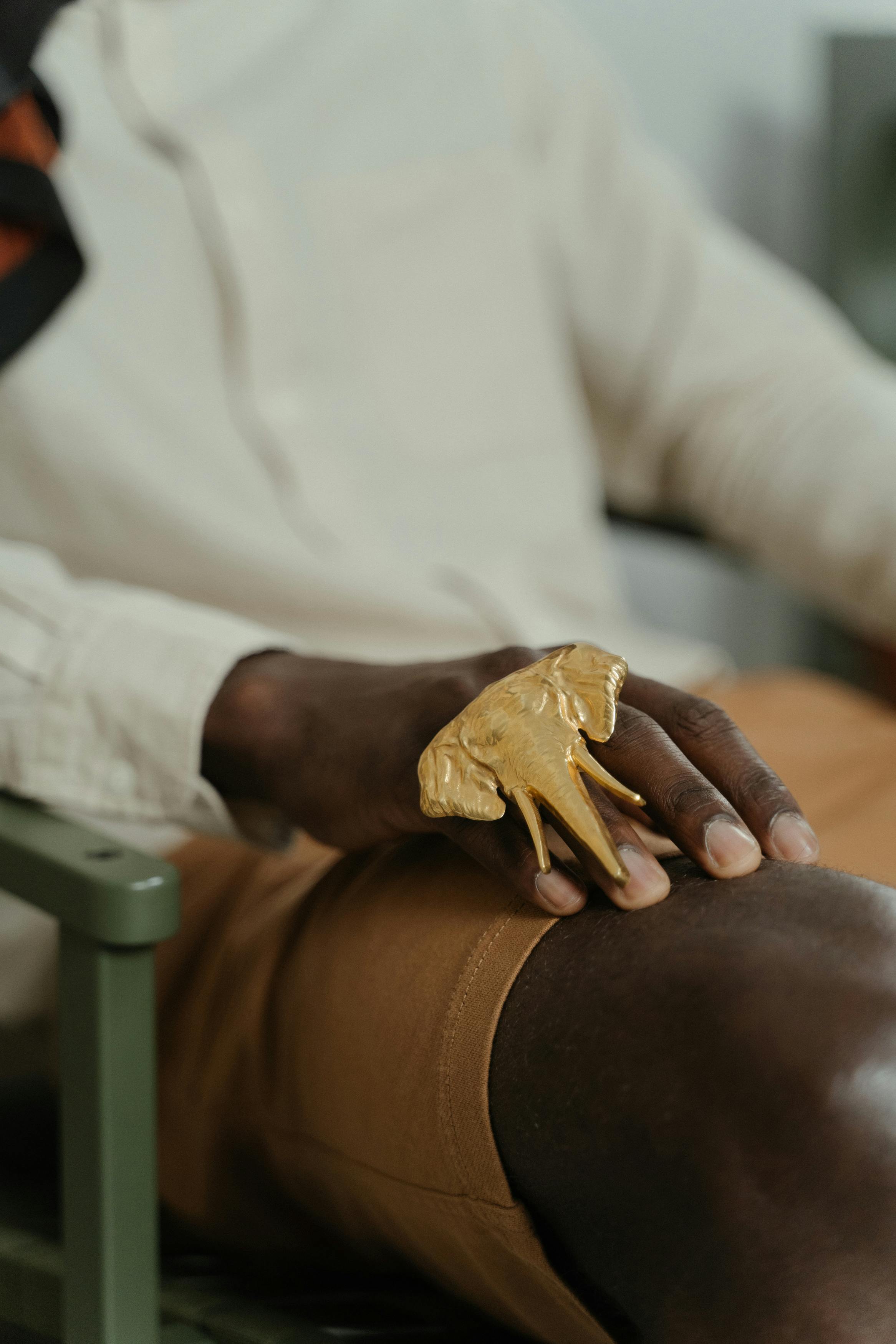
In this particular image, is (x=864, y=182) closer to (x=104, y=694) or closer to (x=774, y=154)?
(x=774, y=154)

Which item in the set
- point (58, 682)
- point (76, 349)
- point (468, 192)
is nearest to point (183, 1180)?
point (58, 682)

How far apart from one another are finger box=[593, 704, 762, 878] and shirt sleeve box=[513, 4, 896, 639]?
0.72 metres

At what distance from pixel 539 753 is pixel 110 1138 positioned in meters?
0.24

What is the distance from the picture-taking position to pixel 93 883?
0.47 m

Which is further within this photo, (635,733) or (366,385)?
(366,385)

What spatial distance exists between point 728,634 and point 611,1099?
6.06 ft

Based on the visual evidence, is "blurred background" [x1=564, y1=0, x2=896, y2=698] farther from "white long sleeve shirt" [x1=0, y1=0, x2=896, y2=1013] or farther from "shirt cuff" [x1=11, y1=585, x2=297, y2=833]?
"shirt cuff" [x1=11, y1=585, x2=297, y2=833]

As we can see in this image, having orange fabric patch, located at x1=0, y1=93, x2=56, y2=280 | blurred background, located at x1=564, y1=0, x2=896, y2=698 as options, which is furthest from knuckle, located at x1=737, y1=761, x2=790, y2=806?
blurred background, located at x1=564, y1=0, x2=896, y2=698

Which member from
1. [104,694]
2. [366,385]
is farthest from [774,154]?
[104,694]

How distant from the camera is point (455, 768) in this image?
→ 0.44 metres

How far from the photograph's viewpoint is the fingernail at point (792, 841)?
1.36 feet

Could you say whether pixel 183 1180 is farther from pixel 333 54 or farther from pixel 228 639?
pixel 333 54

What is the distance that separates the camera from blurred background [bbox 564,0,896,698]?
176 cm

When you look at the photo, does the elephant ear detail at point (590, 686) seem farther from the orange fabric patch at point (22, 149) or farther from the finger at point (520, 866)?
the orange fabric patch at point (22, 149)
